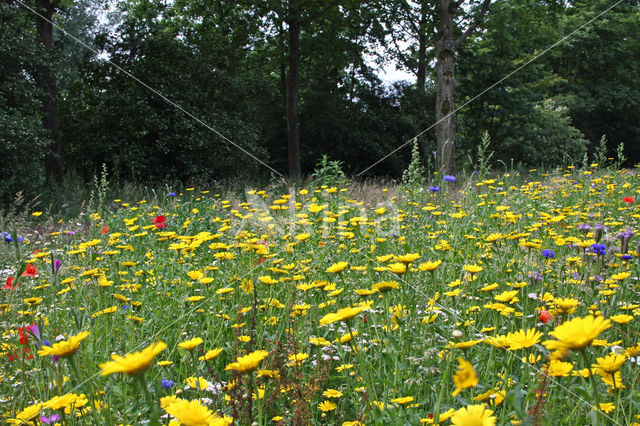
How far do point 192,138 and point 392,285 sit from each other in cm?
1046

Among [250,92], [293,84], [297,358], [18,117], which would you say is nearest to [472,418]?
[297,358]

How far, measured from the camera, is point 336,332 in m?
1.82

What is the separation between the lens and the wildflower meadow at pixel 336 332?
1.06 metres

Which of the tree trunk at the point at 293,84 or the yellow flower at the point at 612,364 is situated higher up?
the tree trunk at the point at 293,84

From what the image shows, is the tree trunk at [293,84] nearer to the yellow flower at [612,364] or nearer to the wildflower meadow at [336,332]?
the wildflower meadow at [336,332]

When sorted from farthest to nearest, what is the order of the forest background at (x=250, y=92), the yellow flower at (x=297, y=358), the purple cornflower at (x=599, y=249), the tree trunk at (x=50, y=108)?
the tree trunk at (x=50, y=108) → the forest background at (x=250, y=92) → the purple cornflower at (x=599, y=249) → the yellow flower at (x=297, y=358)

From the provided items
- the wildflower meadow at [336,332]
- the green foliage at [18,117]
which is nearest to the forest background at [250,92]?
the green foliage at [18,117]

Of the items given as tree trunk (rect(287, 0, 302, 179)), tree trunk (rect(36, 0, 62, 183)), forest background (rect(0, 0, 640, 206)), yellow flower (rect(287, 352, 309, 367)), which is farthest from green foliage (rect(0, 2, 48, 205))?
yellow flower (rect(287, 352, 309, 367))

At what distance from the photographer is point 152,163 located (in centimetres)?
1130

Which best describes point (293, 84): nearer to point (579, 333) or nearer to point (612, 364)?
A: point (612, 364)

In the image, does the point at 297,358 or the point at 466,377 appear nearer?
the point at 466,377

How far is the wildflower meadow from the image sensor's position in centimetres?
106

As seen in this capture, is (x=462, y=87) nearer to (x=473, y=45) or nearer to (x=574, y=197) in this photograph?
(x=473, y=45)

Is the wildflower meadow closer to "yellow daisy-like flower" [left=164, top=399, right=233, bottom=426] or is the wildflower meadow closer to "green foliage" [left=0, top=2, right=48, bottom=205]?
"yellow daisy-like flower" [left=164, top=399, right=233, bottom=426]
